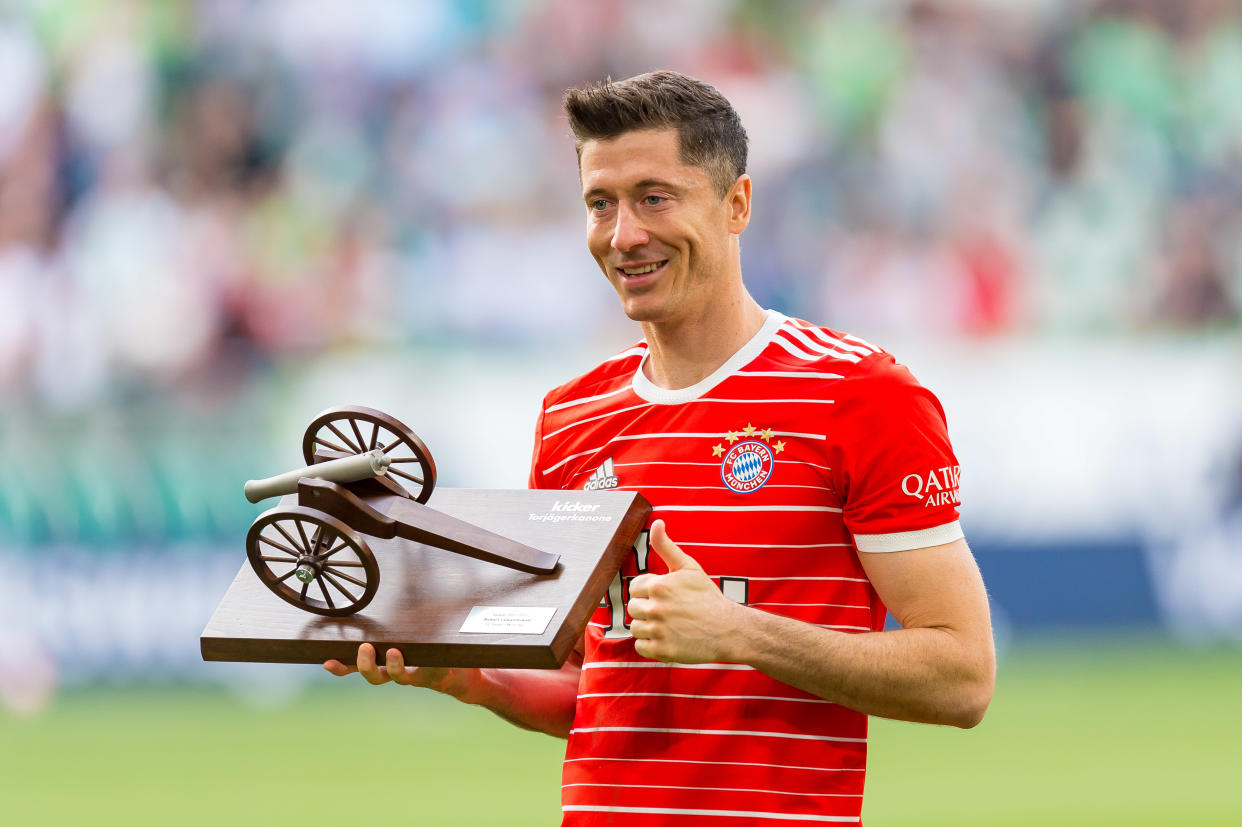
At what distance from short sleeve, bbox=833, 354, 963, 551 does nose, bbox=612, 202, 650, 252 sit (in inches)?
18.6

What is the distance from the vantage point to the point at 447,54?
11305 millimetres

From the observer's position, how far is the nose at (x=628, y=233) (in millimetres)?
2979

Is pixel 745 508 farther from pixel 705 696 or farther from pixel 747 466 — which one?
pixel 705 696

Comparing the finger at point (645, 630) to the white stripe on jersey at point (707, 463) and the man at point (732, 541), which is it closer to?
the man at point (732, 541)

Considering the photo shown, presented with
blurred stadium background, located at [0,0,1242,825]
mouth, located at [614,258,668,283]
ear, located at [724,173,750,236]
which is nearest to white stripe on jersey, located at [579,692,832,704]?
mouth, located at [614,258,668,283]

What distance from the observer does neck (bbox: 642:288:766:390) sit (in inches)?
122

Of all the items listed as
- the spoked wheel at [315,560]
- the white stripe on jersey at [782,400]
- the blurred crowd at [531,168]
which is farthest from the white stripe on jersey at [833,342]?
the blurred crowd at [531,168]

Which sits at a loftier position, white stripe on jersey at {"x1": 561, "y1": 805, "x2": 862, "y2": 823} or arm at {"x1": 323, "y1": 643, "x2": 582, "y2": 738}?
arm at {"x1": 323, "y1": 643, "x2": 582, "y2": 738}

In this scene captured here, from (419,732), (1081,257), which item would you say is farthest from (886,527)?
(1081,257)

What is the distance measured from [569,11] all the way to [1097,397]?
15.7 ft

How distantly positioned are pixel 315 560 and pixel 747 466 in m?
0.80

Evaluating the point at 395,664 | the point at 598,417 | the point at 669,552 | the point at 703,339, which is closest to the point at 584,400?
the point at 598,417

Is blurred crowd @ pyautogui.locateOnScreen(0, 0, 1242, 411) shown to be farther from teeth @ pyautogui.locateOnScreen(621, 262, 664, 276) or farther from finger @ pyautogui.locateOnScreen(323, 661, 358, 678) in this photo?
finger @ pyautogui.locateOnScreen(323, 661, 358, 678)

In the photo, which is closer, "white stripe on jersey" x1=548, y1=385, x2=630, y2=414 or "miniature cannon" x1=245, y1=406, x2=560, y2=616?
"miniature cannon" x1=245, y1=406, x2=560, y2=616
